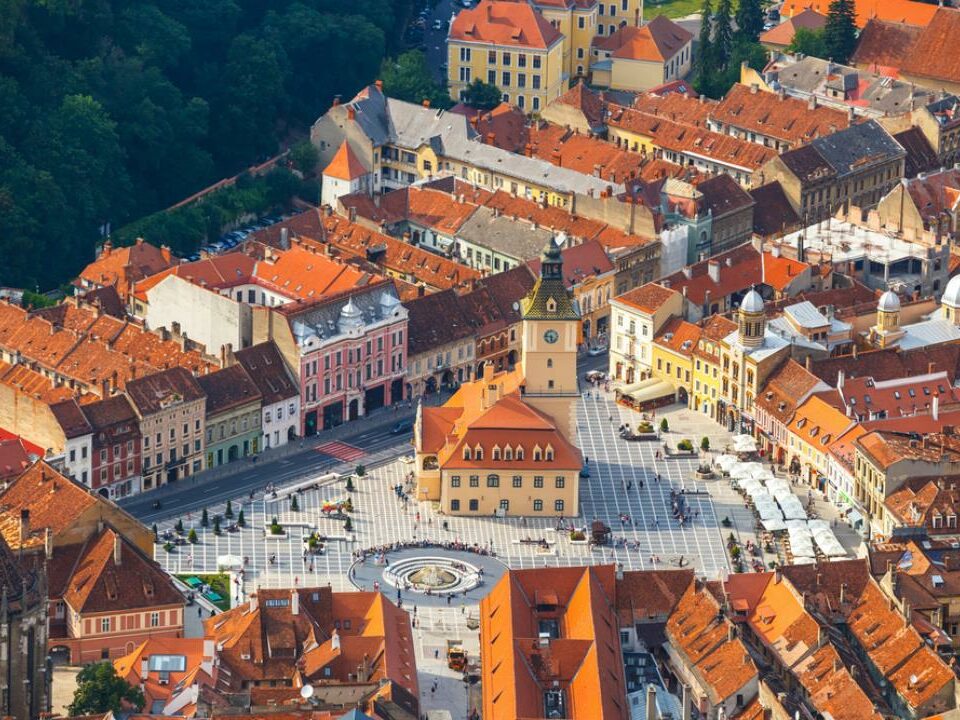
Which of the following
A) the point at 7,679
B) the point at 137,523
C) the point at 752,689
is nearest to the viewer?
the point at 7,679

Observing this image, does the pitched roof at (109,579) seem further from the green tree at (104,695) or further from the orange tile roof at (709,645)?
the orange tile roof at (709,645)

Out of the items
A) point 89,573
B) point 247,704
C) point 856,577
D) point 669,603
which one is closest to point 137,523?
point 89,573

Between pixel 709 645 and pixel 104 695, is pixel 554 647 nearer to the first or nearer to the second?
pixel 709 645

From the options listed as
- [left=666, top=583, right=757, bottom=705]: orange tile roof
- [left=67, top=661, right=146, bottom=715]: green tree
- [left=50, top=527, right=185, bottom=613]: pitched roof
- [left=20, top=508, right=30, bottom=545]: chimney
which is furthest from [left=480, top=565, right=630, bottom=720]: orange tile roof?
[left=20, top=508, right=30, bottom=545]: chimney

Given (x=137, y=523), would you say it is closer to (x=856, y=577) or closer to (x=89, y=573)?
(x=89, y=573)

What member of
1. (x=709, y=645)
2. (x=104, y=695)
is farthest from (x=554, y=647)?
(x=104, y=695)

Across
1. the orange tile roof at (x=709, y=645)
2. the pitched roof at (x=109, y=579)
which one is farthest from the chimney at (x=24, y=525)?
the orange tile roof at (x=709, y=645)

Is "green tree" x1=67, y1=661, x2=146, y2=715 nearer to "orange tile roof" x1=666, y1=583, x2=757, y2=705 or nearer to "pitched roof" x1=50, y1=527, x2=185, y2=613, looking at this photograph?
"pitched roof" x1=50, y1=527, x2=185, y2=613

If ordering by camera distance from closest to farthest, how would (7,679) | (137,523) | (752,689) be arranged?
(7,679), (752,689), (137,523)
